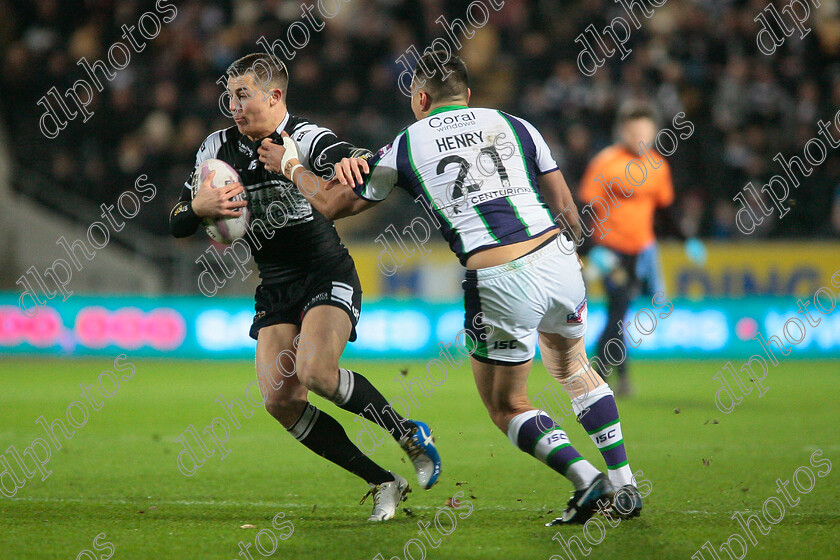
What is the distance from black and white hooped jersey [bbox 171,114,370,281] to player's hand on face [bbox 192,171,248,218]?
0.24m

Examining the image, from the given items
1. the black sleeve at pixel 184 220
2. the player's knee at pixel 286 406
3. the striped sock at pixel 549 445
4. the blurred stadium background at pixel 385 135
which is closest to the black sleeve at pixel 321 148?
the black sleeve at pixel 184 220

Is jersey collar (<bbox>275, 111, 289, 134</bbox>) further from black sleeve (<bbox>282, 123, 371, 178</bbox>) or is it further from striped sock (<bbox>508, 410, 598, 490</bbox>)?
striped sock (<bbox>508, 410, 598, 490</bbox>)

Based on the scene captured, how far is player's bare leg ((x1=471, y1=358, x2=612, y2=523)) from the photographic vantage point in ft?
13.7

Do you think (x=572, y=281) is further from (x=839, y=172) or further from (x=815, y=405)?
(x=839, y=172)

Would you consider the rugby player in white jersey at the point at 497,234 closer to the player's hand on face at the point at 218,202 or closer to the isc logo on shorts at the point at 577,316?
the isc logo on shorts at the point at 577,316

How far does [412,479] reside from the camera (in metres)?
5.83

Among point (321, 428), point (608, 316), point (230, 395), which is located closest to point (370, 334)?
point (230, 395)

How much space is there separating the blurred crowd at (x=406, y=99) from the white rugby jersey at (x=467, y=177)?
9.58m

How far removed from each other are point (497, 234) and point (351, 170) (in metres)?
0.73

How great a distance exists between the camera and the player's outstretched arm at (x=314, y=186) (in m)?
4.32

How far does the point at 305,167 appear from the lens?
15.6 ft

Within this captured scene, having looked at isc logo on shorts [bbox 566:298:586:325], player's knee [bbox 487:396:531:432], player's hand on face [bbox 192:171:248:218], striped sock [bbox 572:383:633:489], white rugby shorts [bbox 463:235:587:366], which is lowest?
striped sock [bbox 572:383:633:489]

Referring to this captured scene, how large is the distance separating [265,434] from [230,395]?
2.13 meters

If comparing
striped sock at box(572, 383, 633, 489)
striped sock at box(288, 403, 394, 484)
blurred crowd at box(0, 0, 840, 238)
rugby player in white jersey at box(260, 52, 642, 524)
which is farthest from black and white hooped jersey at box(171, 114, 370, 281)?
blurred crowd at box(0, 0, 840, 238)
